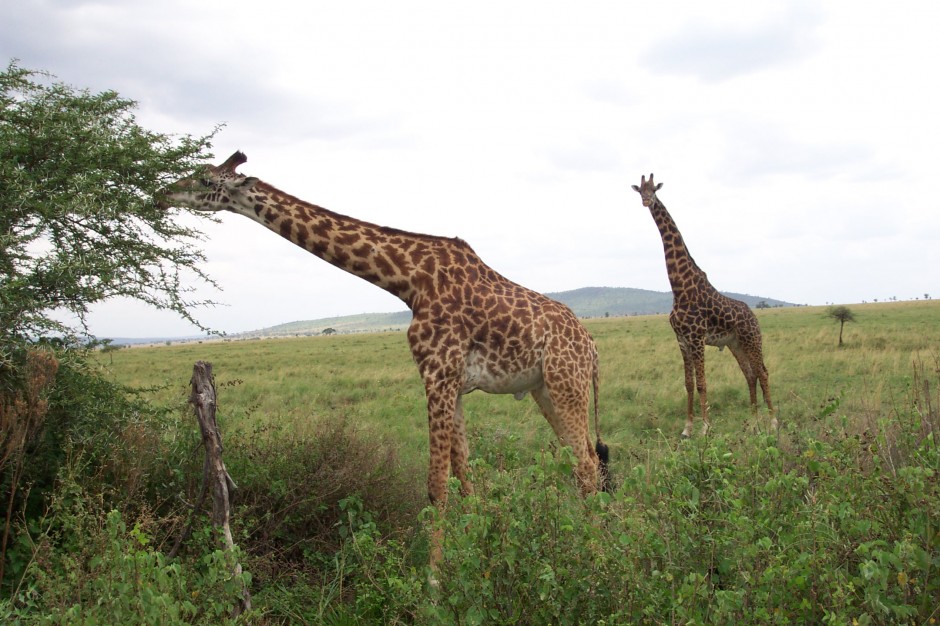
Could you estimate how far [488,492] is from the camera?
164 inches

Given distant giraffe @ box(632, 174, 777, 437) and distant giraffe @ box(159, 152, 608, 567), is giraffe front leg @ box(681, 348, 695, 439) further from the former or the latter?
distant giraffe @ box(159, 152, 608, 567)

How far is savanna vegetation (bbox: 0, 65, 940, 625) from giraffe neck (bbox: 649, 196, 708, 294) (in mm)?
3272

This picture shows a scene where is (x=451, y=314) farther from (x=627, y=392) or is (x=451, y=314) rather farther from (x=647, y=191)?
(x=627, y=392)

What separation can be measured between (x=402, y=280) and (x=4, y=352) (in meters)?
3.34

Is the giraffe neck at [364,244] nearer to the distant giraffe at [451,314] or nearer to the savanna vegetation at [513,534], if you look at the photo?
the distant giraffe at [451,314]

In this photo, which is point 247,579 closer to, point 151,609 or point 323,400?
point 151,609

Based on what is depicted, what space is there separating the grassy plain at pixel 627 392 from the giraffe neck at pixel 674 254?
8.17ft

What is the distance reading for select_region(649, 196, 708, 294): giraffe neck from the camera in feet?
41.6

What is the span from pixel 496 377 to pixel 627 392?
32.1 feet

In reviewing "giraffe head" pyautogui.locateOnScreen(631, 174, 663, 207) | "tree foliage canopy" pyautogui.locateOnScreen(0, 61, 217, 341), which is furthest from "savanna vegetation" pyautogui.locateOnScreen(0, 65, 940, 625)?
"giraffe head" pyautogui.locateOnScreen(631, 174, 663, 207)

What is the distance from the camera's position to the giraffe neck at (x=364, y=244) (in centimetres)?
659

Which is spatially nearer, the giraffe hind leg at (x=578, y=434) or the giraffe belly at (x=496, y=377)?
the giraffe belly at (x=496, y=377)

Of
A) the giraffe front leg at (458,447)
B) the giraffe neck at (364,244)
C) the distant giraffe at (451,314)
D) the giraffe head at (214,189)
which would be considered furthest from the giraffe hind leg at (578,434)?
the giraffe head at (214,189)

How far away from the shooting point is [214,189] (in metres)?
6.76
